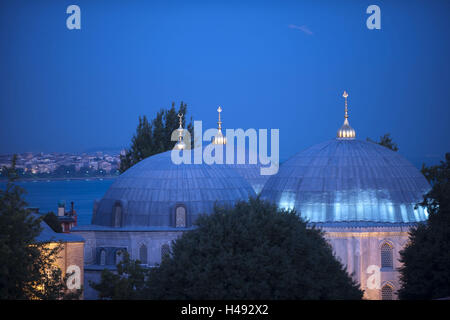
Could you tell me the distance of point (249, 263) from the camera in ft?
102

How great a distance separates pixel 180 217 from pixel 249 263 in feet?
58.9

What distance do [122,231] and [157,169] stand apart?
4886 mm

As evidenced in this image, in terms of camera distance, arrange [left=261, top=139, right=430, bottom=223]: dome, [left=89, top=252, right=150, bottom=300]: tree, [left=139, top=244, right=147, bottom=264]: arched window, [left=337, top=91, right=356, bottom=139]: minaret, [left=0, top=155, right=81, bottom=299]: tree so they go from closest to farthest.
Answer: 1. [left=0, top=155, right=81, bottom=299]: tree
2. [left=89, top=252, right=150, bottom=300]: tree
3. [left=139, top=244, right=147, bottom=264]: arched window
4. [left=261, top=139, right=430, bottom=223]: dome
5. [left=337, top=91, right=356, bottom=139]: minaret

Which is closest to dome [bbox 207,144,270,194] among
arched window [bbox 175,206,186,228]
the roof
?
arched window [bbox 175,206,186,228]

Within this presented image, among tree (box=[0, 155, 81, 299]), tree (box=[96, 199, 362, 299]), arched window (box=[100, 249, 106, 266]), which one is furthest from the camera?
arched window (box=[100, 249, 106, 266])

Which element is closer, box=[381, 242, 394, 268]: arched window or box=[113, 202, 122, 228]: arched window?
box=[381, 242, 394, 268]: arched window

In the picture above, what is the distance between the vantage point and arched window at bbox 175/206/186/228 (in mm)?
48656

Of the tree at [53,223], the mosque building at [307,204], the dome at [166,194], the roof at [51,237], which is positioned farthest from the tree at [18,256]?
the tree at [53,223]

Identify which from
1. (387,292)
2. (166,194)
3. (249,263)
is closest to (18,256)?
(249,263)

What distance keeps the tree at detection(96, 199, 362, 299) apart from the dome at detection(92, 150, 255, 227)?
48.5 ft

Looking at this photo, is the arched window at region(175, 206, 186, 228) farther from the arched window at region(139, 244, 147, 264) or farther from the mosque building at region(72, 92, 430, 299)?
the arched window at region(139, 244, 147, 264)

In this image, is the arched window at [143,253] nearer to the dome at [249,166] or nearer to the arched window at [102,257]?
the arched window at [102,257]
